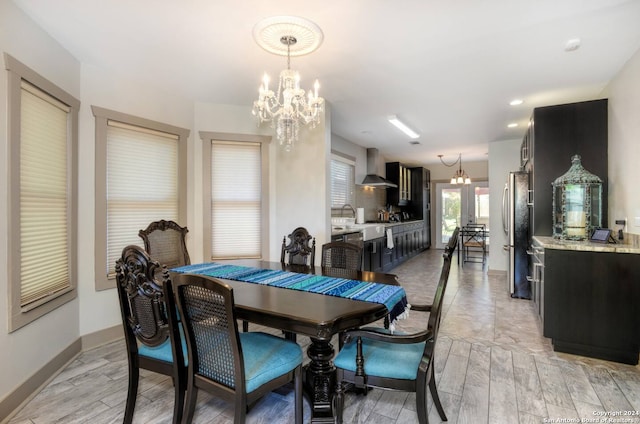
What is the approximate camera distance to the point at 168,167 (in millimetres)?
3668

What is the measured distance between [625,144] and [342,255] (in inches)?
111

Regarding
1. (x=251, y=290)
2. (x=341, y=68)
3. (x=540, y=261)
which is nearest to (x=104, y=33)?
(x=341, y=68)

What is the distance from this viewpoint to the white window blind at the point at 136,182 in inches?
125

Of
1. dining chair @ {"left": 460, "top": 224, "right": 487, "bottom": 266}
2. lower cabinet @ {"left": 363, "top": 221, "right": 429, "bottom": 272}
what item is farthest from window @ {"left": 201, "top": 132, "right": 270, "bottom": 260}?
dining chair @ {"left": 460, "top": 224, "right": 487, "bottom": 266}

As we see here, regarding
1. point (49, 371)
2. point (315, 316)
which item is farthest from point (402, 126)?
point (49, 371)

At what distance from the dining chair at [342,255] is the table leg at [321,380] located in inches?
37.6

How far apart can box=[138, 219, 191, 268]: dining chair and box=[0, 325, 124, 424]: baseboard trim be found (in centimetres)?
80

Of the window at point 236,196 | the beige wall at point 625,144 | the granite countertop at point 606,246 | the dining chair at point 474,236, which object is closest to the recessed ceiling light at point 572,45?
the beige wall at point 625,144

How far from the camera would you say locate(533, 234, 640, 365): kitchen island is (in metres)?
2.55

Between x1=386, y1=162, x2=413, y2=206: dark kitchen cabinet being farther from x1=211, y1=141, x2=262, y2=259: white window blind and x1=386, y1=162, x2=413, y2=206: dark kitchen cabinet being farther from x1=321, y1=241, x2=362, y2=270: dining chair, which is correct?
x1=321, y1=241, x2=362, y2=270: dining chair

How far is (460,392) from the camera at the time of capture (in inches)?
86.3

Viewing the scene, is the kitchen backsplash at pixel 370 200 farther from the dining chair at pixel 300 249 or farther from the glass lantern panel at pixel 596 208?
the glass lantern panel at pixel 596 208

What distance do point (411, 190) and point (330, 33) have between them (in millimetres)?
7115

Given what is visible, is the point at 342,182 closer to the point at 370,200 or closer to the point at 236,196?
the point at 370,200
